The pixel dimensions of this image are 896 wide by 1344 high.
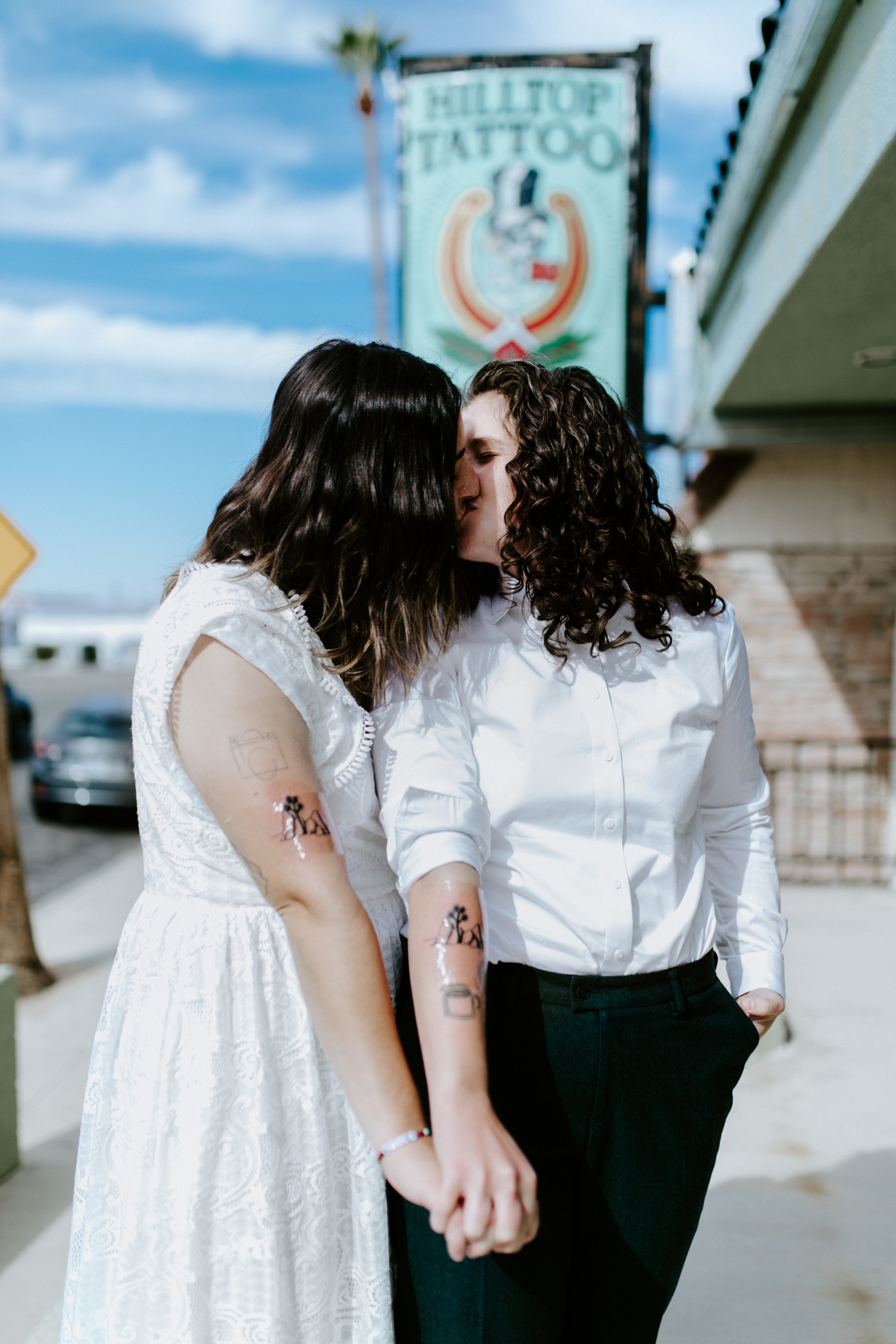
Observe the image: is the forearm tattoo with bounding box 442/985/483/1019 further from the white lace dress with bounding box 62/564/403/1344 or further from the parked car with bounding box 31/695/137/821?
the parked car with bounding box 31/695/137/821

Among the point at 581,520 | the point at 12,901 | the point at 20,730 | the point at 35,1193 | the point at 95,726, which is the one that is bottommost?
the point at 20,730

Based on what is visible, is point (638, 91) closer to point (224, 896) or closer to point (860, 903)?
point (860, 903)

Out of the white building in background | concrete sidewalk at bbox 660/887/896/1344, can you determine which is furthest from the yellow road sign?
the white building in background

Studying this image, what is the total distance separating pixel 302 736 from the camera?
1.31 m

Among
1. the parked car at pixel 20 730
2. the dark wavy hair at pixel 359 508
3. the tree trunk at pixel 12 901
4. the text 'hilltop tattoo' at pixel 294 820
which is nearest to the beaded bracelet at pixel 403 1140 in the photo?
the text 'hilltop tattoo' at pixel 294 820

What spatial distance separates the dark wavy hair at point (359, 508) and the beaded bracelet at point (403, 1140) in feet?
1.87

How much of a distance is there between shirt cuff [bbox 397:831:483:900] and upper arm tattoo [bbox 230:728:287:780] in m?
0.21

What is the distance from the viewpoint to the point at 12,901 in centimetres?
566

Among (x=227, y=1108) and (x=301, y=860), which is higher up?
(x=301, y=860)

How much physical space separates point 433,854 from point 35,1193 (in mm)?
2961

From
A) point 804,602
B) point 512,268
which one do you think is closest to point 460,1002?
point 512,268

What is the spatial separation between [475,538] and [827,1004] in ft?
14.0

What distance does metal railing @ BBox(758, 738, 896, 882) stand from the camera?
740 cm

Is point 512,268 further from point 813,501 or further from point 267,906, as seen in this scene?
point 267,906
